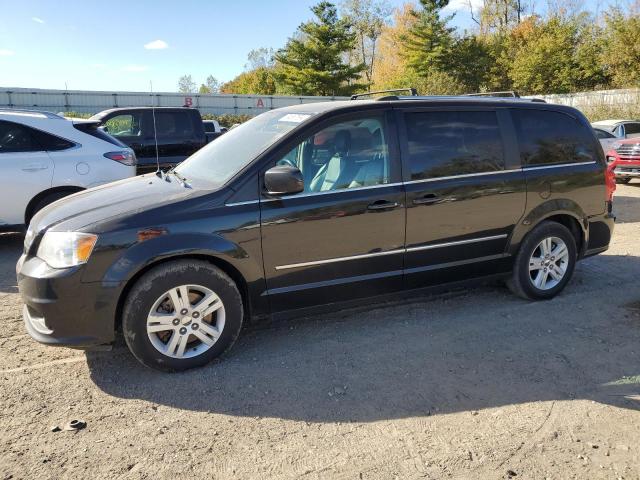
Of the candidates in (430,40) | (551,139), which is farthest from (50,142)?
(430,40)

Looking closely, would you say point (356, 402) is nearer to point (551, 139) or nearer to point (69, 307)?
point (69, 307)

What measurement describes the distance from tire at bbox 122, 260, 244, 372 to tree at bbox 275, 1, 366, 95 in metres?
44.7

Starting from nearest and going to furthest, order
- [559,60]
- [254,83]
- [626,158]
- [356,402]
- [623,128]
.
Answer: [356,402]
[626,158]
[623,128]
[559,60]
[254,83]

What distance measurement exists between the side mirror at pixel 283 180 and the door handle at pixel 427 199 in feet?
3.36

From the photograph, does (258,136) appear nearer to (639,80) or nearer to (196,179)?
(196,179)

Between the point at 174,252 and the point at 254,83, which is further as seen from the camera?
the point at 254,83

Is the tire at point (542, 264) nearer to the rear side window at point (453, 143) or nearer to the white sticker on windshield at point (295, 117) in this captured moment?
the rear side window at point (453, 143)

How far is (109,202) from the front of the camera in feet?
12.2

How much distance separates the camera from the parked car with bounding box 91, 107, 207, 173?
35.8 ft

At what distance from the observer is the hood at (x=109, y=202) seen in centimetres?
349

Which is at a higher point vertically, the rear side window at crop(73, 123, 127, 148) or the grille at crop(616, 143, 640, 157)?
the rear side window at crop(73, 123, 127, 148)

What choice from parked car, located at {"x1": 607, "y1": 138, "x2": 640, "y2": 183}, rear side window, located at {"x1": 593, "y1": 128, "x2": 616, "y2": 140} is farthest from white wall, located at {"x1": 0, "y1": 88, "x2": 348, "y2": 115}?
parked car, located at {"x1": 607, "y1": 138, "x2": 640, "y2": 183}

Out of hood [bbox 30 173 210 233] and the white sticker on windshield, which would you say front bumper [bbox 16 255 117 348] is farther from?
the white sticker on windshield

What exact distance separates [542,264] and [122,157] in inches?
210
